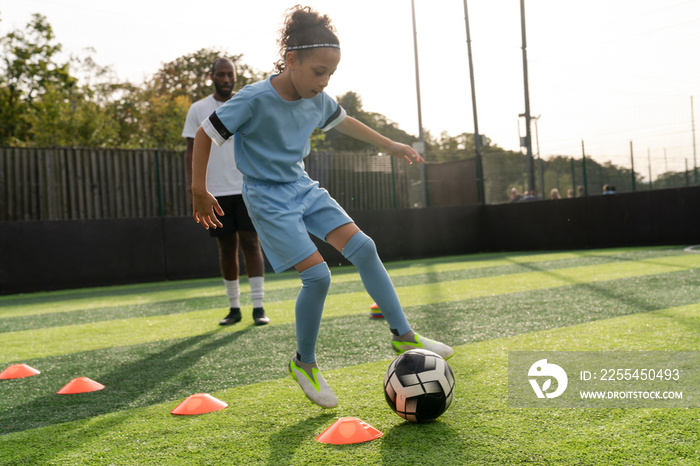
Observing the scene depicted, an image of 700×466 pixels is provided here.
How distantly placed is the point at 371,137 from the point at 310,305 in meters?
1.07

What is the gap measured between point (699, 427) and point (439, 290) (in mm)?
4992

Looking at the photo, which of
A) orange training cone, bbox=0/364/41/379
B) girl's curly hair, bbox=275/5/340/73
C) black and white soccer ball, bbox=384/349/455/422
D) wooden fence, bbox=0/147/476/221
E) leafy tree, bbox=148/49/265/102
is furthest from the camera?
leafy tree, bbox=148/49/265/102

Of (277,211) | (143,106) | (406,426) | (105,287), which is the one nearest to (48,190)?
(105,287)

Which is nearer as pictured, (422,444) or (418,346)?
(422,444)

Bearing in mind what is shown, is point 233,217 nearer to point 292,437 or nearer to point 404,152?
point 404,152

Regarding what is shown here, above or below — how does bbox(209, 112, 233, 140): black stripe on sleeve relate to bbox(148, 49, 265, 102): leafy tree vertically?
below

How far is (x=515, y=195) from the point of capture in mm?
16391

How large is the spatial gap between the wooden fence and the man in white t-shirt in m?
7.46

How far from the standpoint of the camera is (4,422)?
104 inches

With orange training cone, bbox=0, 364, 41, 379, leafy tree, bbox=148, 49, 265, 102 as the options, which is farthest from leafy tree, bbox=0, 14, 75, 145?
orange training cone, bbox=0, 364, 41, 379

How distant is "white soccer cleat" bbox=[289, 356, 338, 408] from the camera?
8.20ft

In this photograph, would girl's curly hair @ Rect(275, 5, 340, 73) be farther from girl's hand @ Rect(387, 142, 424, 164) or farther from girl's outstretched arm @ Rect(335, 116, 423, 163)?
girl's hand @ Rect(387, 142, 424, 164)

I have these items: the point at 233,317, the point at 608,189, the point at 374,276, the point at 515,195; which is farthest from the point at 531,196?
the point at 374,276

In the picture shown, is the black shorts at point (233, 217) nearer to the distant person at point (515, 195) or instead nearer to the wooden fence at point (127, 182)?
the wooden fence at point (127, 182)
